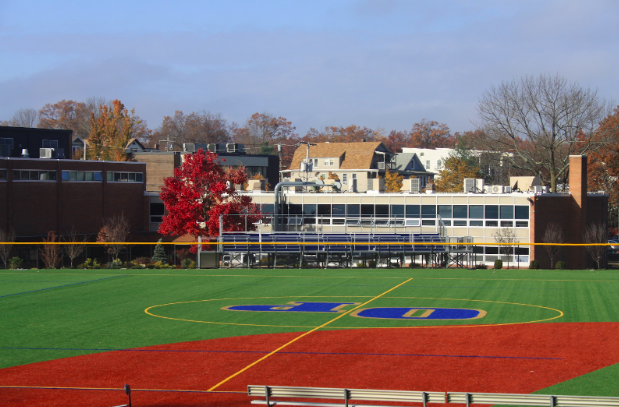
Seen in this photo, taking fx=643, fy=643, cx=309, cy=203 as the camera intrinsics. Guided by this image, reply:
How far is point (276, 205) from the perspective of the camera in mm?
47500

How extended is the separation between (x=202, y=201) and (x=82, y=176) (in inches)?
581

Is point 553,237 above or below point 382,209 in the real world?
below

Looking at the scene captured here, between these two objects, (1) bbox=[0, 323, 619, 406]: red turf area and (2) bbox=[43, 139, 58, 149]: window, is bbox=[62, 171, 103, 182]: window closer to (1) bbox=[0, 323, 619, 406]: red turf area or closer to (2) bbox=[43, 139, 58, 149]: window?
(2) bbox=[43, 139, 58, 149]: window

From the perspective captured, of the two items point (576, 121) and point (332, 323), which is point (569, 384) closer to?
point (332, 323)

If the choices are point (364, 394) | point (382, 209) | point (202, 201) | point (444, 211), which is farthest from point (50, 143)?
point (364, 394)

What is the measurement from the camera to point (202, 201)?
153 feet

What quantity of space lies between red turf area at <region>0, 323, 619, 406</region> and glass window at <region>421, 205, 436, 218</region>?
29255mm

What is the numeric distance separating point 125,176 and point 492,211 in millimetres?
32269

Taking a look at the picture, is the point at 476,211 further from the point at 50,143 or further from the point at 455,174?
the point at 50,143

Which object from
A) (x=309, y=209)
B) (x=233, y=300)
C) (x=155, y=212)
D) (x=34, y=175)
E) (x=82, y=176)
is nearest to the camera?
(x=233, y=300)

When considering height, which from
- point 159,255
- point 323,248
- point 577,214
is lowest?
point 159,255

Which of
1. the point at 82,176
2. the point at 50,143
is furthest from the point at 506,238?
the point at 50,143

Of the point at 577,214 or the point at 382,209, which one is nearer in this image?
the point at 577,214

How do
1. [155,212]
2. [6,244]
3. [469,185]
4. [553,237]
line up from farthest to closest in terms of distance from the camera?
1. [155,212]
2. [469,185]
3. [6,244]
4. [553,237]
